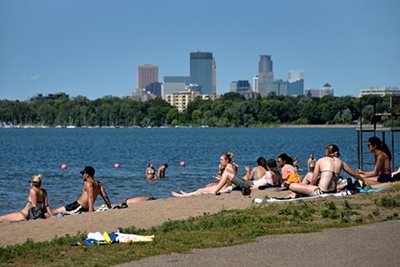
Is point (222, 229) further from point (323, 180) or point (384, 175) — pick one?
point (384, 175)

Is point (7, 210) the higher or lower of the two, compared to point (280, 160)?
lower

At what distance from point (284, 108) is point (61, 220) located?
608 ft

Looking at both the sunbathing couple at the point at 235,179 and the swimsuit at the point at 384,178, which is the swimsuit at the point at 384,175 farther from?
the sunbathing couple at the point at 235,179

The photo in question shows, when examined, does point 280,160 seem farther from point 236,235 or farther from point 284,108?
point 284,108

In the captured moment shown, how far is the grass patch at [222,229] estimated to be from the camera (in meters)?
10.5

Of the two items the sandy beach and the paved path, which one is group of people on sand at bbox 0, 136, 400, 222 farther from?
the paved path

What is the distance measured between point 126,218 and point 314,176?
4.18 metres

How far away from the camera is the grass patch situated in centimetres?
1048

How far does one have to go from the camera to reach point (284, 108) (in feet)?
654

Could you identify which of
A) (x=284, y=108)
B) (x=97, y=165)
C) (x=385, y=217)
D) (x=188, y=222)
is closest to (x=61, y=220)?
(x=188, y=222)

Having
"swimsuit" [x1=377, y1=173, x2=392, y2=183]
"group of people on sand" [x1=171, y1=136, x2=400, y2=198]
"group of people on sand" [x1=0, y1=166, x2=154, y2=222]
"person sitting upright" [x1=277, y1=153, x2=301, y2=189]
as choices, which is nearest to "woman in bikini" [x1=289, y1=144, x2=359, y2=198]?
"group of people on sand" [x1=171, y1=136, x2=400, y2=198]

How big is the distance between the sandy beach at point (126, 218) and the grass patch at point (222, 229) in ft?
4.54

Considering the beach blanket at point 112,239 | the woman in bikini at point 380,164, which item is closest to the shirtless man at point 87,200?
the beach blanket at point 112,239

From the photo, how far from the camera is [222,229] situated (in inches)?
488
